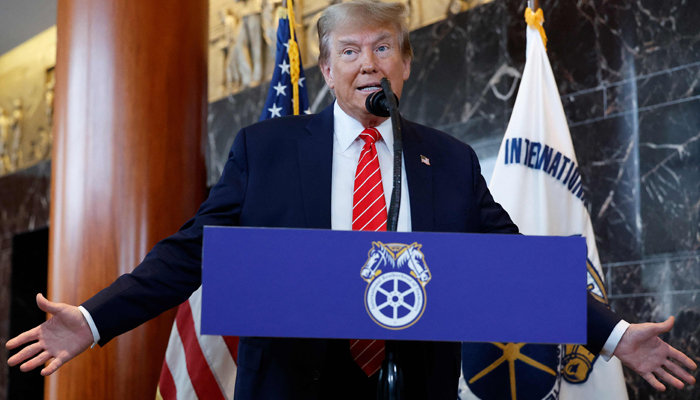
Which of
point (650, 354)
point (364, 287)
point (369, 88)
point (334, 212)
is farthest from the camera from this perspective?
point (369, 88)

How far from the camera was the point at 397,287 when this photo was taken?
122 centimetres

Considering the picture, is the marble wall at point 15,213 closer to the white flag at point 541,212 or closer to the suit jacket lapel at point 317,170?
the white flag at point 541,212

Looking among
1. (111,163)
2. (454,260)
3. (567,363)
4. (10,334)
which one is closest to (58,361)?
(454,260)

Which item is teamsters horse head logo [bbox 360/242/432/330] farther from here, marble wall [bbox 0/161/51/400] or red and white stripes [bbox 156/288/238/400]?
marble wall [bbox 0/161/51/400]

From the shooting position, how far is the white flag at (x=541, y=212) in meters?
3.01

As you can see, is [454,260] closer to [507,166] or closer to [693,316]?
[507,166]

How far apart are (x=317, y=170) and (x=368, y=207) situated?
19cm

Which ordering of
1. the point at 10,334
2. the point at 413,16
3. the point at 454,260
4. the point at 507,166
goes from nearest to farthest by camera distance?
the point at 454,260, the point at 507,166, the point at 413,16, the point at 10,334

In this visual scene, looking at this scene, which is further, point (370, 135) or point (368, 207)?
point (370, 135)

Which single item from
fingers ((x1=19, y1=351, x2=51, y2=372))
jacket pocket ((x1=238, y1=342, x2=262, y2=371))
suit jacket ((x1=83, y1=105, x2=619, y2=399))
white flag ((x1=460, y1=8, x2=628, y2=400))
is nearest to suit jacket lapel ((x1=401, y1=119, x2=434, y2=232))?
suit jacket ((x1=83, y1=105, x2=619, y2=399))

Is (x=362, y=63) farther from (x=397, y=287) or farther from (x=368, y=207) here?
(x=397, y=287)

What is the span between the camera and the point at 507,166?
132 inches

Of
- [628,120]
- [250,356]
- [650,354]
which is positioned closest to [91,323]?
[250,356]

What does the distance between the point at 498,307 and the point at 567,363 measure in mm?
2041
